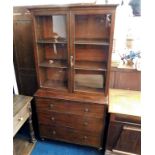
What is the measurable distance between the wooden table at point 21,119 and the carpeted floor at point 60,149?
100 mm

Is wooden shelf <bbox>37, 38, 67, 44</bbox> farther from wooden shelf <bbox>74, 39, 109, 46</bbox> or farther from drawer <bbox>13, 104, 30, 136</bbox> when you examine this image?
drawer <bbox>13, 104, 30, 136</bbox>

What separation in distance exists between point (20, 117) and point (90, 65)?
3.03 feet

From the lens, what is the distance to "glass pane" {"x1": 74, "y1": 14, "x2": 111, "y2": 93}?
1600mm

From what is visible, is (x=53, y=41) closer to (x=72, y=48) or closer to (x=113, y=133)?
(x=72, y=48)

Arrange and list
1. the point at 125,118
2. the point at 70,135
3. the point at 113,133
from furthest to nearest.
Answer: the point at 70,135 → the point at 113,133 → the point at 125,118

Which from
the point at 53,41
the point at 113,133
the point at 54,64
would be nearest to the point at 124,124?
the point at 113,133

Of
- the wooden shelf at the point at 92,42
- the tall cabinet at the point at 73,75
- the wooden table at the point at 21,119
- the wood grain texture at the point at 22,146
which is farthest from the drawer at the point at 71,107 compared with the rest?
the wooden shelf at the point at 92,42

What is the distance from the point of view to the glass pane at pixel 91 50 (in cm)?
160

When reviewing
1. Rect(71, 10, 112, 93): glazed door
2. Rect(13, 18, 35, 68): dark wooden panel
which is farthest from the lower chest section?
Rect(13, 18, 35, 68): dark wooden panel

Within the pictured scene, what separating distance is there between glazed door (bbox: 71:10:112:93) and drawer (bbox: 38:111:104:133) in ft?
1.05

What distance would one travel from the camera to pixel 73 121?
1812mm

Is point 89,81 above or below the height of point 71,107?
above

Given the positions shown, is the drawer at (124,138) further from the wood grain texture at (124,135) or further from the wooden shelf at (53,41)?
the wooden shelf at (53,41)
